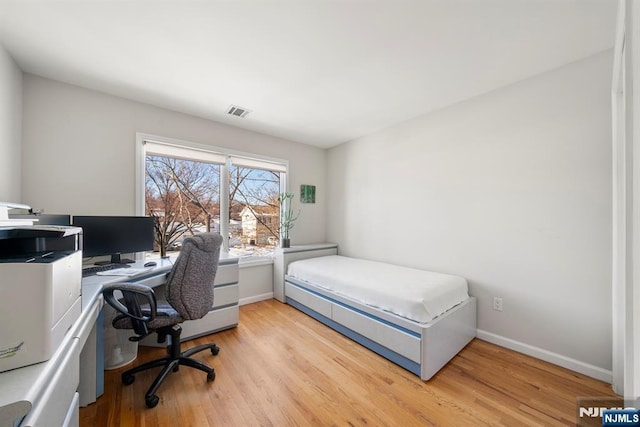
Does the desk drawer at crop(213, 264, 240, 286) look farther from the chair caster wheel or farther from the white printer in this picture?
the white printer

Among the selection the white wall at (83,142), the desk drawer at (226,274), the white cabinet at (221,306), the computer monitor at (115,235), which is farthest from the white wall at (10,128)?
the desk drawer at (226,274)

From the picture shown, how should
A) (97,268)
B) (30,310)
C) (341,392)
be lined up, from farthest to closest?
1. (97,268)
2. (341,392)
3. (30,310)

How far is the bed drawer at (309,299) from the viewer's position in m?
2.65

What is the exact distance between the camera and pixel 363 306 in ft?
7.39

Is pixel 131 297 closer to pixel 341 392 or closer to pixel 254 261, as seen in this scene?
pixel 341 392

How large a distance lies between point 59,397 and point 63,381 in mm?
51

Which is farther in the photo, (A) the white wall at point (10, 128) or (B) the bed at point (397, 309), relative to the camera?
(B) the bed at point (397, 309)

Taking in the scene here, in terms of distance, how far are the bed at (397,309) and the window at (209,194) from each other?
117 centimetres

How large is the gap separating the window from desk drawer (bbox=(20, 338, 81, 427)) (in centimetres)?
189

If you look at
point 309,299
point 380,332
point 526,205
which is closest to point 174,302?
point 309,299

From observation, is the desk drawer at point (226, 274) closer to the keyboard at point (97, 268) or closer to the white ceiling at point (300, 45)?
the keyboard at point (97, 268)

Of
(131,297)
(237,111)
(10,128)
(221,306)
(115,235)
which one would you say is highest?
(237,111)

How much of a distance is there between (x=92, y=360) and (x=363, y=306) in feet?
6.78

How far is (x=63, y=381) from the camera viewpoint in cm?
85
